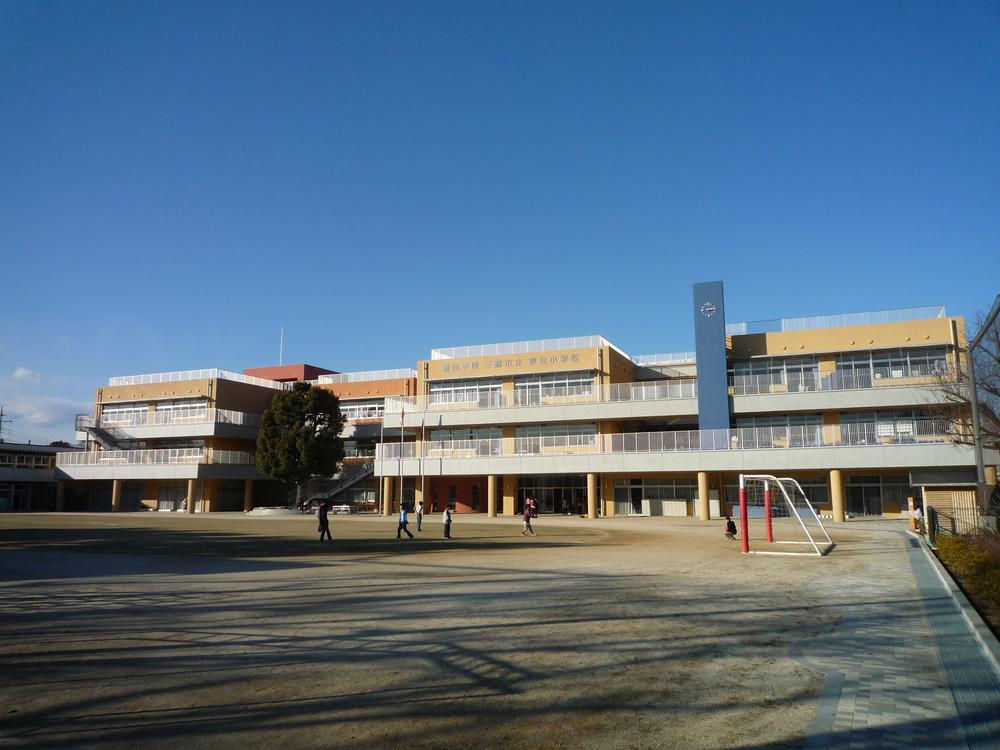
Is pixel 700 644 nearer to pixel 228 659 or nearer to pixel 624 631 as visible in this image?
pixel 624 631

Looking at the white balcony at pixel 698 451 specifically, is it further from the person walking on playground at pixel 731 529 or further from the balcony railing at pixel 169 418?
the balcony railing at pixel 169 418

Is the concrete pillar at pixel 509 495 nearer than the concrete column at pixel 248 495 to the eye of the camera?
Yes

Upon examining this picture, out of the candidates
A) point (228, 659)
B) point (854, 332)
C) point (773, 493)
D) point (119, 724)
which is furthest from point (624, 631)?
point (854, 332)

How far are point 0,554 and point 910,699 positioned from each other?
2309 centimetres

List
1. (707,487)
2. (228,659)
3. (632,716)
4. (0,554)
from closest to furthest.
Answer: (632,716)
(228,659)
(0,554)
(707,487)

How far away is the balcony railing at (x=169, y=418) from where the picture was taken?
197 ft

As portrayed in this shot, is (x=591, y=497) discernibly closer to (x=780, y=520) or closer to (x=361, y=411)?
(x=780, y=520)

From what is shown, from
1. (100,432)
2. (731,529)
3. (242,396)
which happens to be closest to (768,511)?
(731,529)

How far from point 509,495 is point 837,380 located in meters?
23.5

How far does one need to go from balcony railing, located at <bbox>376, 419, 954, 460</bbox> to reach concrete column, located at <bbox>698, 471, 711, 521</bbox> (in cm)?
180

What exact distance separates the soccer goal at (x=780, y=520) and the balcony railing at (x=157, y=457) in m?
41.6

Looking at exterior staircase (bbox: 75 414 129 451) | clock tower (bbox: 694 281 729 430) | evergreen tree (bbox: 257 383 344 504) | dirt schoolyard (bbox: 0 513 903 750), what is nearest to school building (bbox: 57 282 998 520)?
clock tower (bbox: 694 281 729 430)

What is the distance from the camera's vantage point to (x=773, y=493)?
123 feet

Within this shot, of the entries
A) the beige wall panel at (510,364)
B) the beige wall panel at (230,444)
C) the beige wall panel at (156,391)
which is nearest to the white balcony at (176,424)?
the beige wall panel at (230,444)
